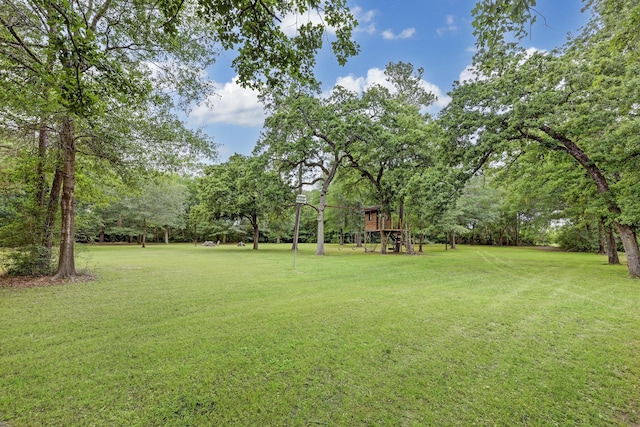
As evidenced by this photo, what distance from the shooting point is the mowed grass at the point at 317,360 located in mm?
2438

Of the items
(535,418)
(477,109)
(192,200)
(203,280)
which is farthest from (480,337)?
(192,200)

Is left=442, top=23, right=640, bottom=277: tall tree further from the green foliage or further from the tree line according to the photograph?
the green foliage

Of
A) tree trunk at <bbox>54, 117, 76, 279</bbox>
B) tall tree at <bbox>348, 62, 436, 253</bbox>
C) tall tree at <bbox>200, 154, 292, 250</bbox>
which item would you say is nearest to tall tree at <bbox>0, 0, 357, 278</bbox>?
tree trunk at <bbox>54, 117, 76, 279</bbox>

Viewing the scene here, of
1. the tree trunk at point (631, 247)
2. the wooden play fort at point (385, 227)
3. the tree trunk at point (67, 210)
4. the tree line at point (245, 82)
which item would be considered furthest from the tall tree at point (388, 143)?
the tree trunk at point (67, 210)

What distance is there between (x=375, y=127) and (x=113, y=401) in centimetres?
1718

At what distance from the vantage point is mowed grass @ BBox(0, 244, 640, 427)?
2.44 m

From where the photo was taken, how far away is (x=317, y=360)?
132 inches

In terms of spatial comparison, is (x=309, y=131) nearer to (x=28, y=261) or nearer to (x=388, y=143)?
(x=388, y=143)

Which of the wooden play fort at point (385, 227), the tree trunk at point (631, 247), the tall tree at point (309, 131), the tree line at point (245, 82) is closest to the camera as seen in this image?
the tree line at point (245, 82)

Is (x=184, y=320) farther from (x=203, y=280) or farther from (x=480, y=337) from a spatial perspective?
(x=480, y=337)

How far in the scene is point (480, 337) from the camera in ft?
13.5

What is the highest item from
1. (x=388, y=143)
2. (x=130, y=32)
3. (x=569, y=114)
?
(x=388, y=143)

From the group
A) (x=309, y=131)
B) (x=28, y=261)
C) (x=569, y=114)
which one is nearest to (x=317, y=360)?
(x=28, y=261)

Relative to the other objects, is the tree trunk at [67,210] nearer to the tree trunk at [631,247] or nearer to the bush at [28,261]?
the bush at [28,261]
